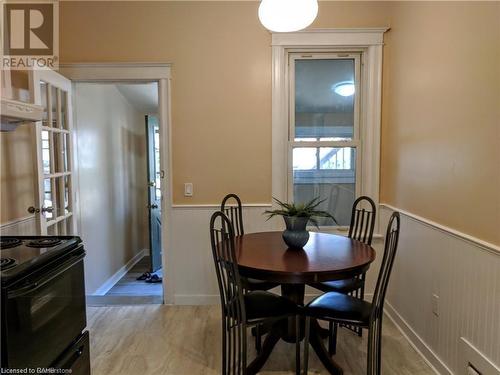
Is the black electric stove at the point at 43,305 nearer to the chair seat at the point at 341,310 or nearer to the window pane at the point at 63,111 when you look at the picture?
the chair seat at the point at 341,310

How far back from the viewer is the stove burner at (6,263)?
4.44 feet

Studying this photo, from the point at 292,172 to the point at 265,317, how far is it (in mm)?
1590

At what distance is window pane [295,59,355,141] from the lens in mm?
3201

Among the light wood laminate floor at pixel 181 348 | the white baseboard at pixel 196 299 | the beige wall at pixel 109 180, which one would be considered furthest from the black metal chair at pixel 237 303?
the beige wall at pixel 109 180

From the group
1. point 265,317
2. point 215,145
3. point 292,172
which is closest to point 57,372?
point 265,317

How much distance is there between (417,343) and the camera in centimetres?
244

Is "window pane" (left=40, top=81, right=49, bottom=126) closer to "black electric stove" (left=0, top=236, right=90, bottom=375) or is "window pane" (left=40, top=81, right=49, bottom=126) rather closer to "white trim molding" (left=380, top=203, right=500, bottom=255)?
"black electric stove" (left=0, top=236, right=90, bottom=375)

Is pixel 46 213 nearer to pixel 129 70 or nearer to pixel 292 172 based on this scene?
pixel 129 70

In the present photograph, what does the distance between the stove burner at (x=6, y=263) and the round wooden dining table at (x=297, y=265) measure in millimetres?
1049

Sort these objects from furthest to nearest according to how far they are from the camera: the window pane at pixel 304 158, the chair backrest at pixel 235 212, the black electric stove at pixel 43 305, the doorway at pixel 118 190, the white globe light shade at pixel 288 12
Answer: the doorway at pixel 118 190 < the window pane at pixel 304 158 < the chair backrest at pixel 235 212 < the white globe light shade at pixel 288 12 < the black electric stove at pixel 43 305

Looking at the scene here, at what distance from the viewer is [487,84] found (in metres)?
1.75

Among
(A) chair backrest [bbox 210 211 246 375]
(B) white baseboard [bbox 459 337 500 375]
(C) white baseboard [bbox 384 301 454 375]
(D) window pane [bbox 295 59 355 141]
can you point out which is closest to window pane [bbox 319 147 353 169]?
(D) window pane [bbox 295 59 355 141]

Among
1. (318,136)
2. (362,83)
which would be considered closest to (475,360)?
(318,136)

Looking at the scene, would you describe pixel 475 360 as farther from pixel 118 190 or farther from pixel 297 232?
pixel 118 190
